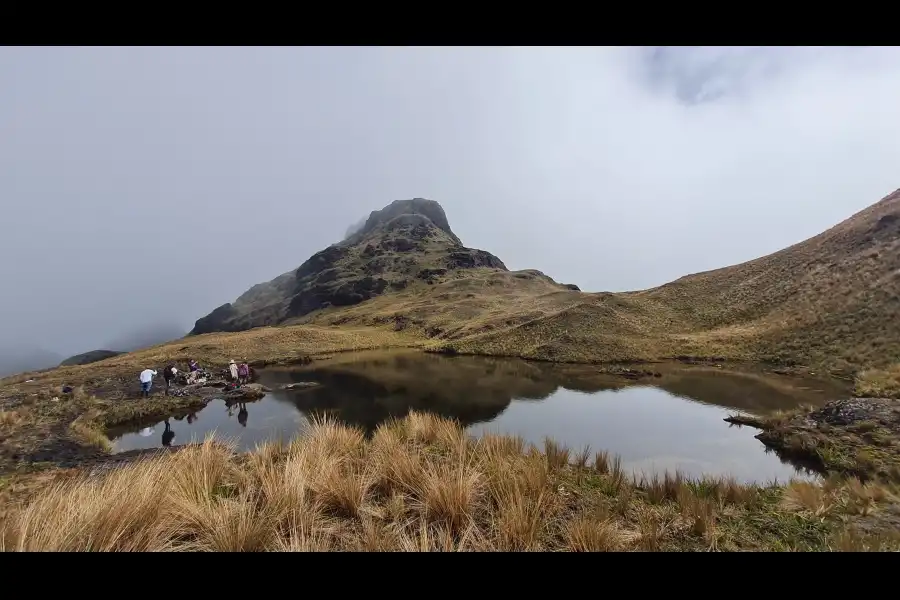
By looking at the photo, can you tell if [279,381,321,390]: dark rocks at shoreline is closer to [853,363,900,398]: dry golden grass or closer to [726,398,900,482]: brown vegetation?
→ [726,398,900,482]: brown vegetation

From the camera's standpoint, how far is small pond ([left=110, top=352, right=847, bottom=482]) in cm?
894

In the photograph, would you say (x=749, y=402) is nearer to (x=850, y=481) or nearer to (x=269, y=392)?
(x=850, y=481)

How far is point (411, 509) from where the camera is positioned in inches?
138

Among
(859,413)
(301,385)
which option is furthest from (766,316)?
(301,385)

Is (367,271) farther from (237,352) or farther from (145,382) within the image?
(145,382)

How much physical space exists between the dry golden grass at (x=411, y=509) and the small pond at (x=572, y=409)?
6.59 ft

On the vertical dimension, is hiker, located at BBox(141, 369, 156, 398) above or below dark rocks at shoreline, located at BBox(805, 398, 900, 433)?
above

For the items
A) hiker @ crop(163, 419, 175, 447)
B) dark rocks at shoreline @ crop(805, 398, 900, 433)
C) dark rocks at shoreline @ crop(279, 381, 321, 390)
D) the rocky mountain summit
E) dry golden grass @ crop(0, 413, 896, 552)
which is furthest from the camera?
the rocky mountain summit

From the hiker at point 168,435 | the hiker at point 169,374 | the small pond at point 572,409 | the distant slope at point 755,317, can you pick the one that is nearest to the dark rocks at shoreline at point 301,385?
the small pond at point 572,409

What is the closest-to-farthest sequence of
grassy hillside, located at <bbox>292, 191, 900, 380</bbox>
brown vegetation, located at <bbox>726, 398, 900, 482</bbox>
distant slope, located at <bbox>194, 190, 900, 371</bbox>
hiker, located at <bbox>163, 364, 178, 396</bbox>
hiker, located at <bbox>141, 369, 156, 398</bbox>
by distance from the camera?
brown vegetation, located at <bbox>726, 398, 900, 482</bbox> < hiker, located at <bbox>141, 369, 156, 398</bbox> < hiker, located at <bbox>163, 364, 178, 396</bbox> < grassy hillside, located at <bbox>292, 191, 900, 380</bbox> < distant slope, located at <bbox>194, 190, 900, 371</bbox>

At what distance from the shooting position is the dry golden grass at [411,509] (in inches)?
102

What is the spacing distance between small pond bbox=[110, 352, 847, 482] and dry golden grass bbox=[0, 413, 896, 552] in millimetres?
2009

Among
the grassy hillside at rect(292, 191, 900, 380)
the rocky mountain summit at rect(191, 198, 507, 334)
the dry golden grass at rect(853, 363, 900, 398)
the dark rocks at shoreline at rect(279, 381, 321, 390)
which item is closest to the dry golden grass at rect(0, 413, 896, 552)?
the dry golden grass at rect(853, 363, 900, 398)
